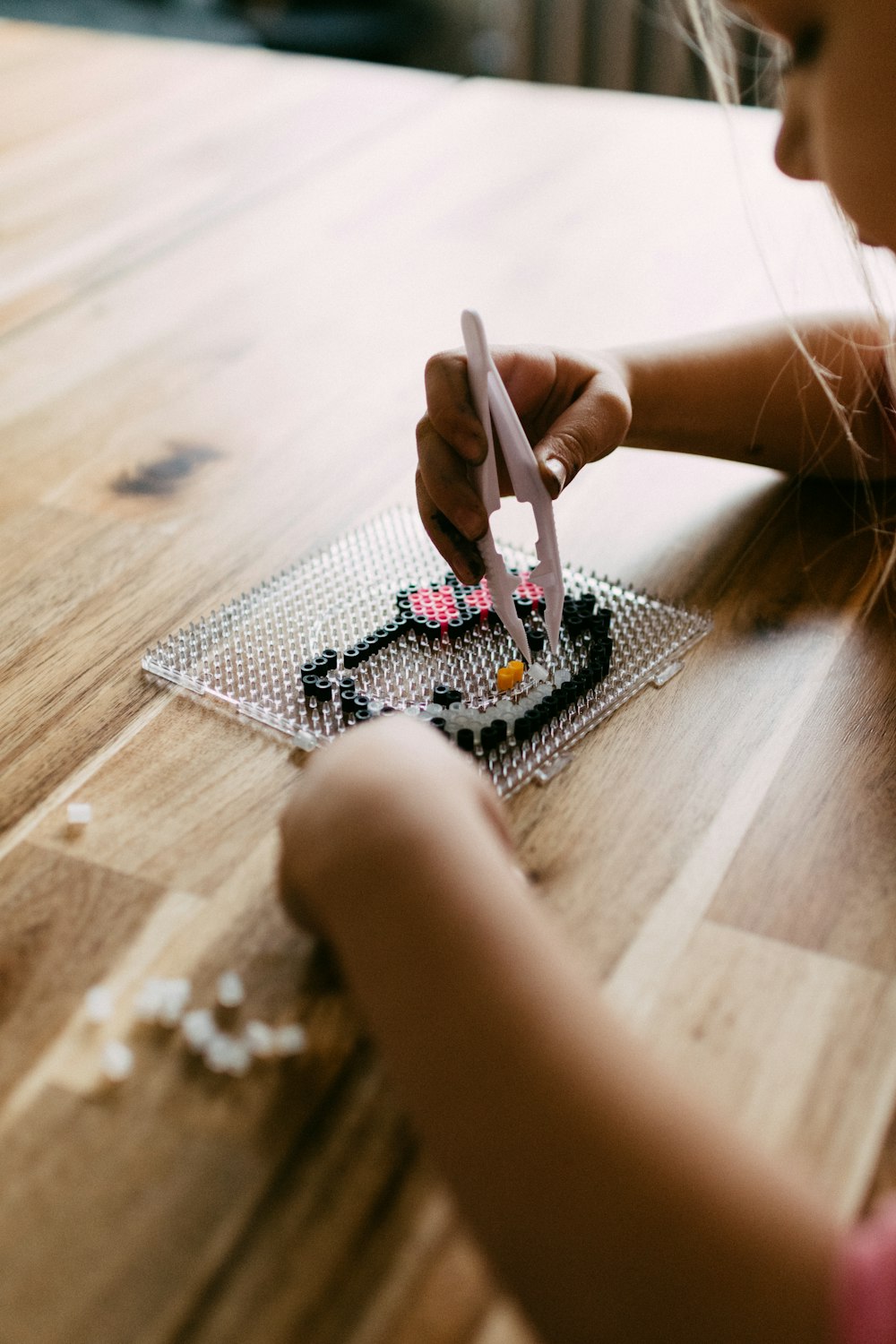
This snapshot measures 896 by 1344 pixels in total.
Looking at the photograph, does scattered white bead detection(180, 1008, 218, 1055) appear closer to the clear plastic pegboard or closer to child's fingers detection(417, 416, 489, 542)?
the clear plastic pegboard

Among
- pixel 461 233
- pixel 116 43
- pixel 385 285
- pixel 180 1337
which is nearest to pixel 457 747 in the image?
pixel 180 1337

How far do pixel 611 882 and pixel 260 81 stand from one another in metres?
1.62

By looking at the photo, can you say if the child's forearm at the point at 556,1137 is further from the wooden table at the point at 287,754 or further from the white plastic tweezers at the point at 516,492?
the white plastic tweezers at the point at 516,492

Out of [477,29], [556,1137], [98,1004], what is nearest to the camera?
[556,1137]

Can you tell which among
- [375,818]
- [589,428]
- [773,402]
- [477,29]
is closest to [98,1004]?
[375,818]

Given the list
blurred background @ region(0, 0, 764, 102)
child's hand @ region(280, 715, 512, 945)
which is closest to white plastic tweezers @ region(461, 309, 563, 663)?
child's hand @ region(280, 715, 512, 945)

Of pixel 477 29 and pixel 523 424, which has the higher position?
pixel 523 424

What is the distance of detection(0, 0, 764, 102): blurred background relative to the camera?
2.70 metres

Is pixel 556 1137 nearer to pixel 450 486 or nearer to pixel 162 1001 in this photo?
pixel 162 1001

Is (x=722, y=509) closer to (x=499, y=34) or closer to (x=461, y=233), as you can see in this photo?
(x=461, y=233)

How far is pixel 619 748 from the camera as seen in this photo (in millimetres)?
658

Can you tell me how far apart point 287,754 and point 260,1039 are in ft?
0.65

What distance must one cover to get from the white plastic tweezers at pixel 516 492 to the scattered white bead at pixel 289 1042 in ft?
0.94

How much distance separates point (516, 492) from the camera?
699 millimetres
